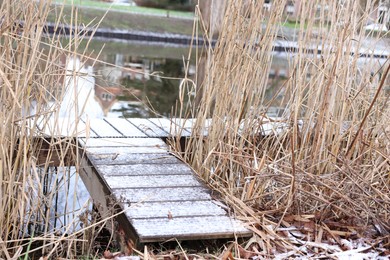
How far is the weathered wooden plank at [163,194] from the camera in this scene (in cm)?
177

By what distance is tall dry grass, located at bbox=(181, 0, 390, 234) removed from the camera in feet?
6.09

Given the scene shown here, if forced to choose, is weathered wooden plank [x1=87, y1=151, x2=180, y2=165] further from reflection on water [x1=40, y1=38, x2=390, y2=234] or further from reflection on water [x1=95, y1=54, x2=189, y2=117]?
reflection on water [x1=95, y1=54, x2=189, y2=117]

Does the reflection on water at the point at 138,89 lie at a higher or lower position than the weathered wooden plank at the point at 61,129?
lower

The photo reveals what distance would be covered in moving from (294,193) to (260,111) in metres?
0.48

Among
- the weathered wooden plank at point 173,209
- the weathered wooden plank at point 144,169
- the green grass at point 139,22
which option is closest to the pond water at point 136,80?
the weathered wooden plank at point 144,169

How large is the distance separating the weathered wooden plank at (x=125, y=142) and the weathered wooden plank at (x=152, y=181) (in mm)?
340

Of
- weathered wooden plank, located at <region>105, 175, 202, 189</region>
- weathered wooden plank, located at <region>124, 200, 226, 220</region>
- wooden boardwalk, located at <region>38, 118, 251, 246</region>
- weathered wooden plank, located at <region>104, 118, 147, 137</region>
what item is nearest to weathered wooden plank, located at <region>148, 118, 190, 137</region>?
wooden boardwalk, located at <region>38, 118, 251, 246</region>

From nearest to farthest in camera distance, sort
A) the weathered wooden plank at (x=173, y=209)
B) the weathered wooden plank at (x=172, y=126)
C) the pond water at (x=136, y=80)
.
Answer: the weathered wooden plank at (x=173, y=209), the weathered wooden plank at (x=172, y=126), the pond water at (x=136, y=80)

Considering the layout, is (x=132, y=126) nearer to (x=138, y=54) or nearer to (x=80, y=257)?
(x=80, y=257)

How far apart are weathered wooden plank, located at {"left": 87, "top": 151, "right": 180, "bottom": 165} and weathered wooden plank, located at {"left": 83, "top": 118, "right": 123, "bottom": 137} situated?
29 centimetres

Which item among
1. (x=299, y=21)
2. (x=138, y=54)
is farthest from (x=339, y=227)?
(x=138, y=54)

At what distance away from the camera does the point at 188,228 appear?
1.61m

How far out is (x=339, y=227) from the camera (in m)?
1.80

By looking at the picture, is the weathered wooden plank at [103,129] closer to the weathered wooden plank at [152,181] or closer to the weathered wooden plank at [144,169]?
the weathered wooden plank at [144,169]
